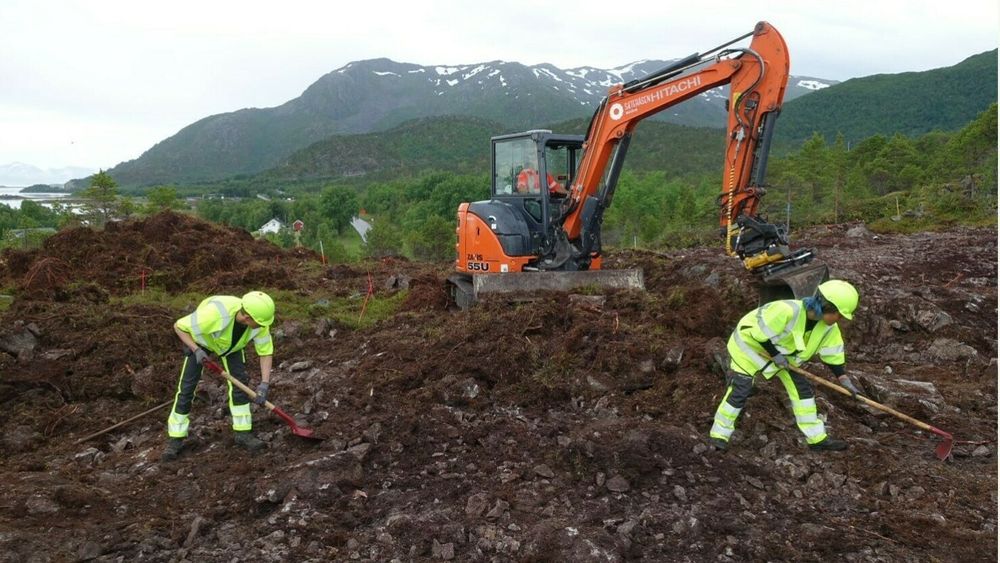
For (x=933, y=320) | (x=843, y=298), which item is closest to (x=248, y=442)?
(x=843, y=298)

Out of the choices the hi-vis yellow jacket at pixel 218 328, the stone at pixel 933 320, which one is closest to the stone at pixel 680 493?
the hi-vis yellow jacket at pixel 218 328

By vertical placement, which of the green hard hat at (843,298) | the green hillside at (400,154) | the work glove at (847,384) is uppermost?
the green hillside at (400,154)

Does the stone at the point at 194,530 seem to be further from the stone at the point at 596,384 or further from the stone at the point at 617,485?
the stone at the point at 596,384

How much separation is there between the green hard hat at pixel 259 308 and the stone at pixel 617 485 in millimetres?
3078

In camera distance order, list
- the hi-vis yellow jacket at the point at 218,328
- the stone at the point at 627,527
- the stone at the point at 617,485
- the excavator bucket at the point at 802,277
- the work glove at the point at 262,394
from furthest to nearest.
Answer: the excavator bucket at the point at 802,277, the work glove at the point at 262,394, the hi-vis yellow jacket at the point at 218,328, the stone at the point at 617,485, the stone at the point at 627,527

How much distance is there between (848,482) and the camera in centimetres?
515

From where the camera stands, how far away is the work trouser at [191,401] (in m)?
5.89

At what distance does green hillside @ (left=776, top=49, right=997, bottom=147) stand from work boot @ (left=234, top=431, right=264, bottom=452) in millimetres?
101828

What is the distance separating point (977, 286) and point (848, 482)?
7805 millimetres

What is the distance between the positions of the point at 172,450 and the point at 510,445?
2894mm

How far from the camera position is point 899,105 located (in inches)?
4407

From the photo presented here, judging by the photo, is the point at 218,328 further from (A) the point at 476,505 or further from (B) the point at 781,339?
(B) the point at 781,339

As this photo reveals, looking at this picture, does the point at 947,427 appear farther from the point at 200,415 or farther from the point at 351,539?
the point at 200,415

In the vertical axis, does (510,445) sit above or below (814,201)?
below
